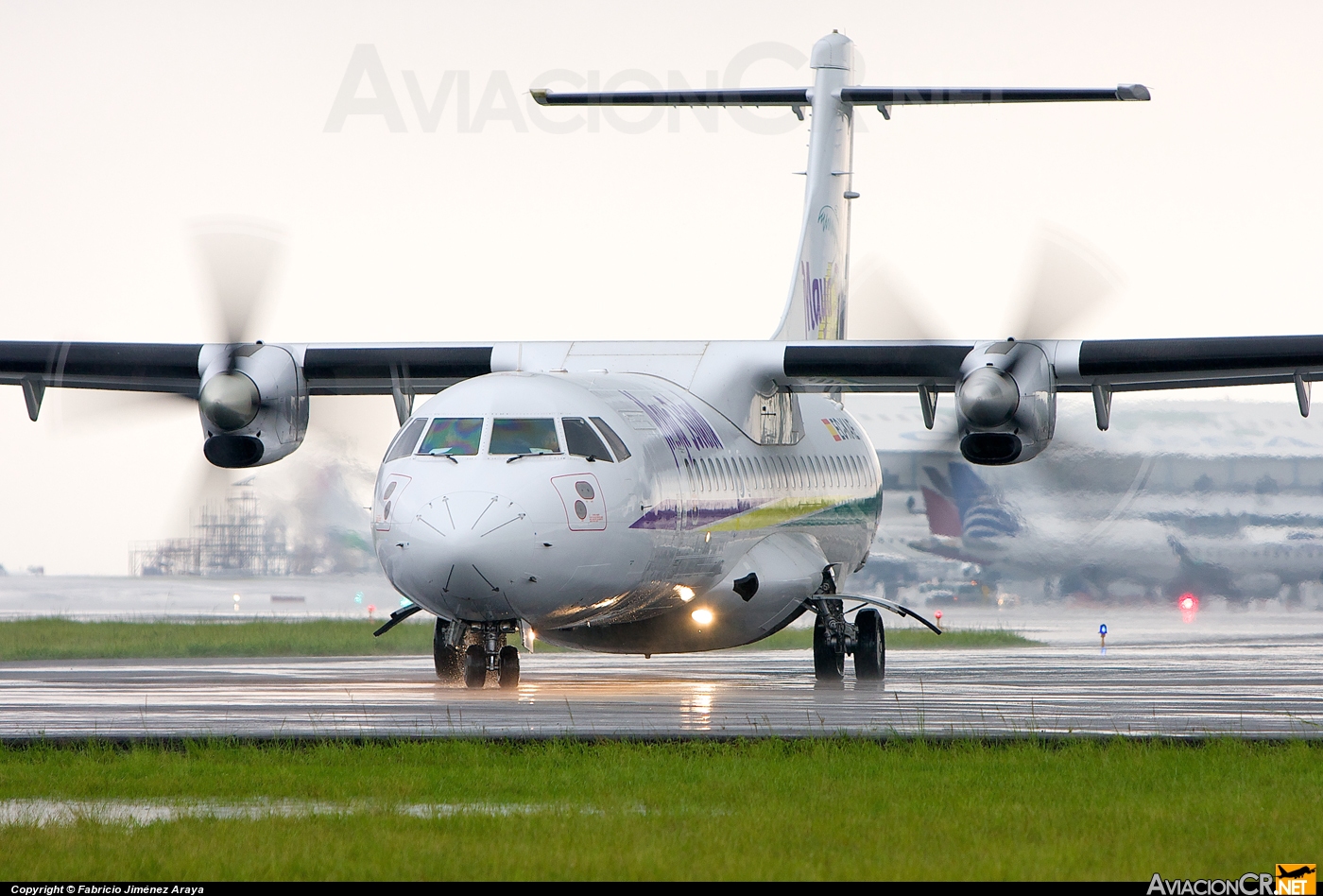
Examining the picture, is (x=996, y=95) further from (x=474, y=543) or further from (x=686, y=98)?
(x=474, y=543)

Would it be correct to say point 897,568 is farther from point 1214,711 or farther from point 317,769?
point 317,769

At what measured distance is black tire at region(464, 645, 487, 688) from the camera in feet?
56.2

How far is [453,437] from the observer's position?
1593 centimetres

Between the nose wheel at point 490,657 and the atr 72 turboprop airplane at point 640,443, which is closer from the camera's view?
the atr 72 turboprop airplane at point 640,443

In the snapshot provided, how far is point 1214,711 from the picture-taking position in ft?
47.7

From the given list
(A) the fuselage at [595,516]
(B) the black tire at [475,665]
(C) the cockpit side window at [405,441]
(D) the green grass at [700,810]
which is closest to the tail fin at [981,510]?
(A) the fuselage at [595,516]

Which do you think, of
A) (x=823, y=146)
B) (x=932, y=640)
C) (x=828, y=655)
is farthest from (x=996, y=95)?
(x=932, y=640)

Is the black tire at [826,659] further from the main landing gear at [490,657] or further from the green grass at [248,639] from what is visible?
the green grass at [248,639]

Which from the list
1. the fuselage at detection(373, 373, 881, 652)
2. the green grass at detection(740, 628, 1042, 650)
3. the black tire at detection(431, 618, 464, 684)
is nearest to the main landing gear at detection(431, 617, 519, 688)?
the fuselage at detection(373, 373, 881, 652)

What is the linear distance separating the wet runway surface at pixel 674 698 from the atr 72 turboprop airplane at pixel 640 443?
86cm

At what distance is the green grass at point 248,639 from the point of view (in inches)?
1153

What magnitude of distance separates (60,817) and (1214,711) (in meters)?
9.14

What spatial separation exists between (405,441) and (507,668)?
2.41m

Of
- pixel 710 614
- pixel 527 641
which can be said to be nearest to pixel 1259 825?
pixel 527 641
